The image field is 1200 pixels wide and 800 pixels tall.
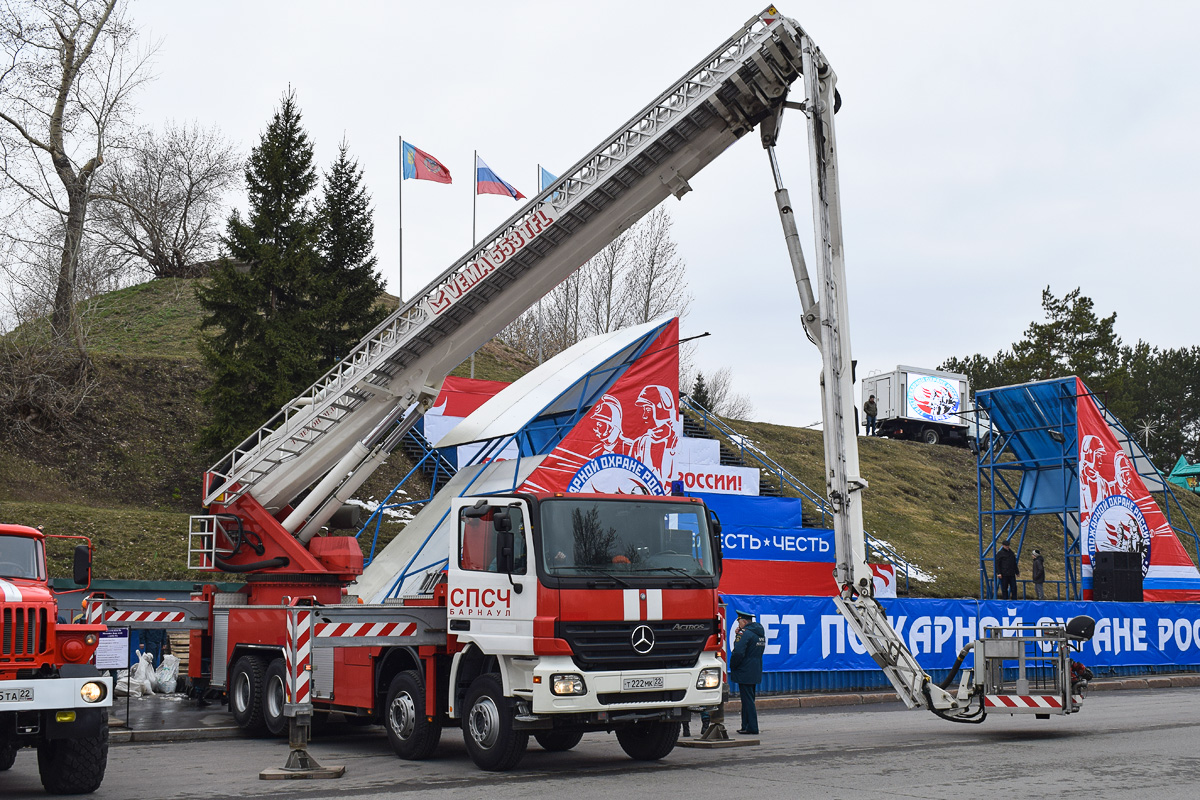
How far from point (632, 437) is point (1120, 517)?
1336 centimetres

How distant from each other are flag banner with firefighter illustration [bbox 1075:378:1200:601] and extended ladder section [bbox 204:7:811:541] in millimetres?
16332

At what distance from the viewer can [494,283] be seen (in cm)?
1579

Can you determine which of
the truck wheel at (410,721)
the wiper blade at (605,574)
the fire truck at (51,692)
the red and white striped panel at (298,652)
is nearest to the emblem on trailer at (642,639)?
the wiper blade at (605,574)

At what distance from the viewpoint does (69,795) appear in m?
8.77

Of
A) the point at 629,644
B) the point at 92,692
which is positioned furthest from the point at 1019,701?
the point at 92,692

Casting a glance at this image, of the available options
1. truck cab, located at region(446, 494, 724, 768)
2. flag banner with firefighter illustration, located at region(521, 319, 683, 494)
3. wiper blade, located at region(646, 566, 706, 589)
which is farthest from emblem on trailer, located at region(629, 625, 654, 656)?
flag banner with firefighter illustration, located at region(521, 319, 683, 494)

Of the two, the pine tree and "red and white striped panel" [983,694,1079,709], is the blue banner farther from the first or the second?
the pine tree

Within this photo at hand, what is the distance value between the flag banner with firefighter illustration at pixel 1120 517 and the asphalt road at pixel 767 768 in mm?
13531

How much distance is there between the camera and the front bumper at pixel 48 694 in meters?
8.02

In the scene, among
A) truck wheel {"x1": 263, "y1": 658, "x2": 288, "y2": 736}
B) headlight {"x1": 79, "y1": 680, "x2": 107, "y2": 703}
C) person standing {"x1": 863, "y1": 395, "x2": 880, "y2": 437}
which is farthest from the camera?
person standing {"x1": 863, "y1": 395, "x2": 880, "y2": 437}

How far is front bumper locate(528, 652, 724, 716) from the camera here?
9680mm

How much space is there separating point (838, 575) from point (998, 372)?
6706cm

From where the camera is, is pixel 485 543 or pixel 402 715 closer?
pixel 485 543

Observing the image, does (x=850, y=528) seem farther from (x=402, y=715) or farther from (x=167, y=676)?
(x=167, y=676)
